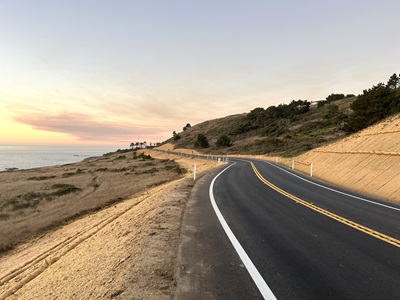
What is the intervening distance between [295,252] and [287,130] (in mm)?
88715

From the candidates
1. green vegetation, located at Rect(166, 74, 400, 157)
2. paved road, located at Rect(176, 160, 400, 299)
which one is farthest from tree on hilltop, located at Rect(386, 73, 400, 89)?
paved road, located at Rect(176, 160, 400, 299)

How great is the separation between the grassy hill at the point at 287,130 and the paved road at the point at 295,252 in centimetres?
4293

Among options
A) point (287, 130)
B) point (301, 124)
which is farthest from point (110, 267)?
point (301, 124)

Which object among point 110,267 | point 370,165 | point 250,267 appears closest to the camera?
point 250,267

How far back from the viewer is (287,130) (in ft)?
297

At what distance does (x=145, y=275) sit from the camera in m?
5.02

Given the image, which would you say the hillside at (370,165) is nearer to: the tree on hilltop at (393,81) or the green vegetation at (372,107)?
the green vegetation at (372,107)

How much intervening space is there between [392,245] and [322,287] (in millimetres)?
3255

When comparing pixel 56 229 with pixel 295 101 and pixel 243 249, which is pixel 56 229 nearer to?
pixel 243 249

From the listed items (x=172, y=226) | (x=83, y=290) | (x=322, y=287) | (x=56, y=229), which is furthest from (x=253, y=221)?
(x=56, y=229)

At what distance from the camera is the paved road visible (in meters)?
4.53

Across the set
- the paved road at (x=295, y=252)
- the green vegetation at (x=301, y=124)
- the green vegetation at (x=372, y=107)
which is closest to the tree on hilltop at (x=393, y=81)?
the green vegetation at (x=301, y=124)

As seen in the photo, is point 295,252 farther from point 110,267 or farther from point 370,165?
point 370,165

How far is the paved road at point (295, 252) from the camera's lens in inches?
178
